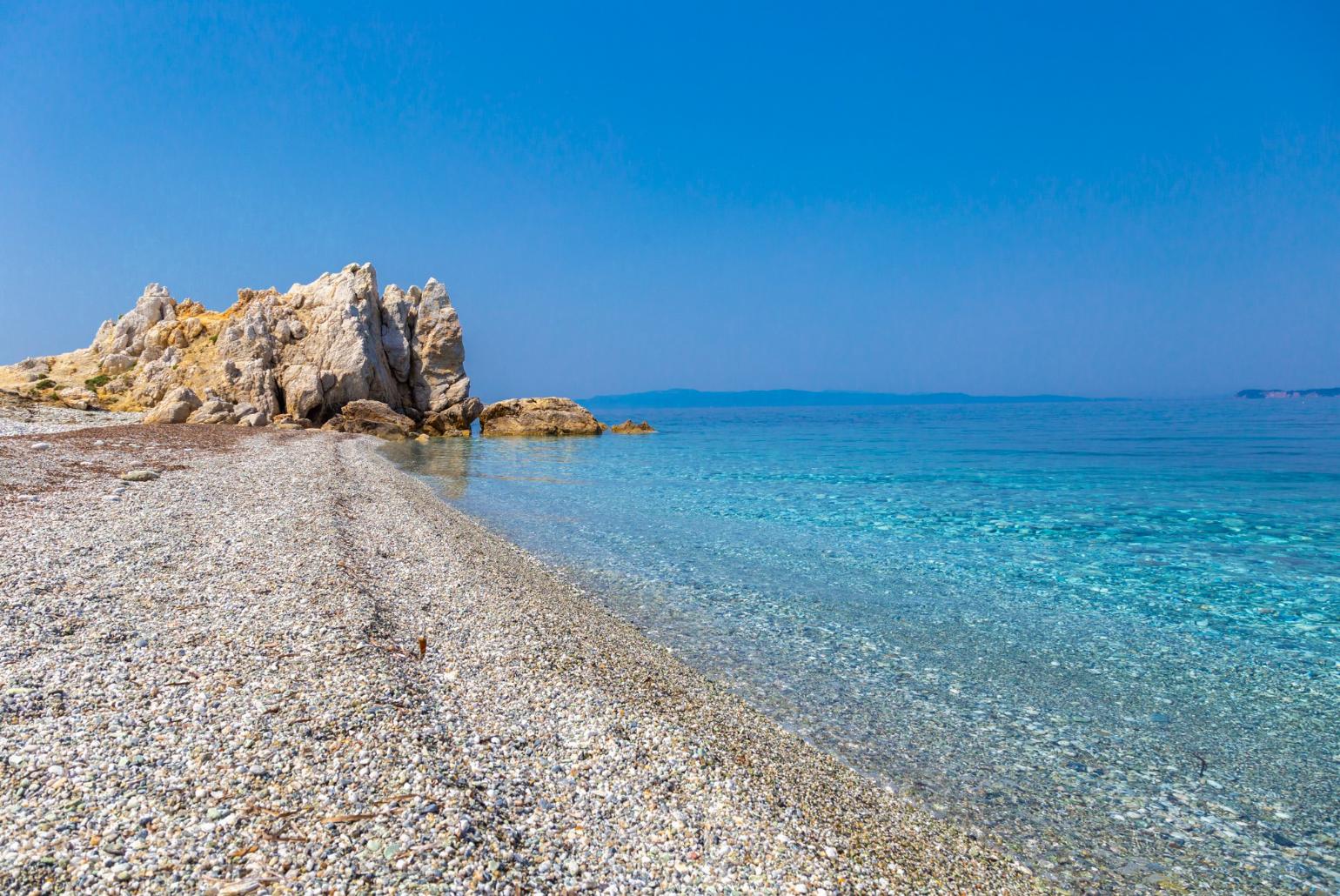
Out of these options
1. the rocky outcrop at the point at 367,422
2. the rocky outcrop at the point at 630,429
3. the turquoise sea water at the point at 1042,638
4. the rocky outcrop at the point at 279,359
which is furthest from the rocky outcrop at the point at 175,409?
the rocky outcrop at the point at 630,429

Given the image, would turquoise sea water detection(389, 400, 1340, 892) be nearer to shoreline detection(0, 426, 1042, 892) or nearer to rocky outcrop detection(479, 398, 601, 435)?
shoreline detection(0, 426, 1042, 892)

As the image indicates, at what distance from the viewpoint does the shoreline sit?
12.4 feet

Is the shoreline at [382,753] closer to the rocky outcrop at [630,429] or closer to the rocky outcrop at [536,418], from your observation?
the rocky outcrop at [536,418]

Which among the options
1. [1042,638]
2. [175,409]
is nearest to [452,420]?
[175,409]

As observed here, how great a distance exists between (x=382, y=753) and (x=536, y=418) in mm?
57190

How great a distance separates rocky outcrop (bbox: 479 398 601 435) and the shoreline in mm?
50193

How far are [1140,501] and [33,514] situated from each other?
27.5m

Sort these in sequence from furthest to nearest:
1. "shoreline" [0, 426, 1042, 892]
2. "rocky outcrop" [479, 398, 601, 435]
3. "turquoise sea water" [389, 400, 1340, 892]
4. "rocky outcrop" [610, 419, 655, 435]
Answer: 1. "rocky outcrop" [610, 419, 655, 435]
2. "rocky outcrop" [479, 398, 601, 435]
3. "turquoise sea water" [389, 400, 1340, 892]
4. "shoreline" [0, 426, 1042, 892]

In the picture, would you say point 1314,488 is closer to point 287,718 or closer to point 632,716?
point 632,716

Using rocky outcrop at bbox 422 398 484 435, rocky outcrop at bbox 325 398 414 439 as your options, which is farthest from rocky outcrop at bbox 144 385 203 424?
rocky outcrop at bbox 422 398 484 435

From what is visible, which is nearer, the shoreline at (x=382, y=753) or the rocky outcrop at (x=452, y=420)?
the shoreline at (x=382, y=753)

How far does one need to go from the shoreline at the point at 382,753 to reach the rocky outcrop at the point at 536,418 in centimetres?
5019

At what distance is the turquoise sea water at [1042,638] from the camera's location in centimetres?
556

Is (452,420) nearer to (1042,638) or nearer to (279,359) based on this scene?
(279,359)
